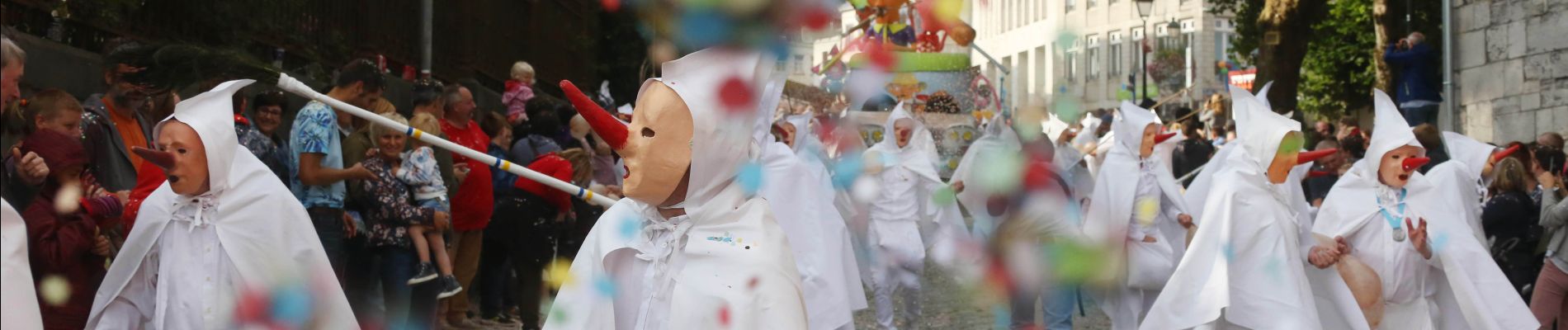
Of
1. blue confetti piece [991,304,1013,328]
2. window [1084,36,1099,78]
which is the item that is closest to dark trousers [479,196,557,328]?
blue confetti piece [991,304,1013,328]

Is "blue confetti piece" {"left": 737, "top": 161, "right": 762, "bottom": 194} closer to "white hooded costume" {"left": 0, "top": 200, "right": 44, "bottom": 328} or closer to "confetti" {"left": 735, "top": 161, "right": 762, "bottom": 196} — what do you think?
"confetti" {"left": 735, "top": 161, "right": 762, "bottom": 196}

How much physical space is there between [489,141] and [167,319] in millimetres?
4709

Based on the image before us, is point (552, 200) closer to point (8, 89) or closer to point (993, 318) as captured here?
point (993, 318)

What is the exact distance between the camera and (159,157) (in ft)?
19.3

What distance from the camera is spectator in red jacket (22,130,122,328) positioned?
241 inches

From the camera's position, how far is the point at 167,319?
5980 millimetres

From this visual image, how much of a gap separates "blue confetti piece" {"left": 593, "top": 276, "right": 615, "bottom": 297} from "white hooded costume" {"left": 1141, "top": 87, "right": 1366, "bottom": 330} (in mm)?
4076

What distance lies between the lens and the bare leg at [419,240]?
28.0 ft

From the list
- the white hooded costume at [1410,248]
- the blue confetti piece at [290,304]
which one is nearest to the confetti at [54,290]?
the blue confetti piece at [290,304]

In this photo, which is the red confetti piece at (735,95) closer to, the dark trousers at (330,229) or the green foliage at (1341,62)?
the dark trousers at (330,229)

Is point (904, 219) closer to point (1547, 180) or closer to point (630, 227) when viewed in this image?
point (1547, 180)

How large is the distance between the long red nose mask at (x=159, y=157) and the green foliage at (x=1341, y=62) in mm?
30731

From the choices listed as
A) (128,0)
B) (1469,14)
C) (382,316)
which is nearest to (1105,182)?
(382,316)

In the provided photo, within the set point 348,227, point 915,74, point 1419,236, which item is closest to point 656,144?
point 348,227
